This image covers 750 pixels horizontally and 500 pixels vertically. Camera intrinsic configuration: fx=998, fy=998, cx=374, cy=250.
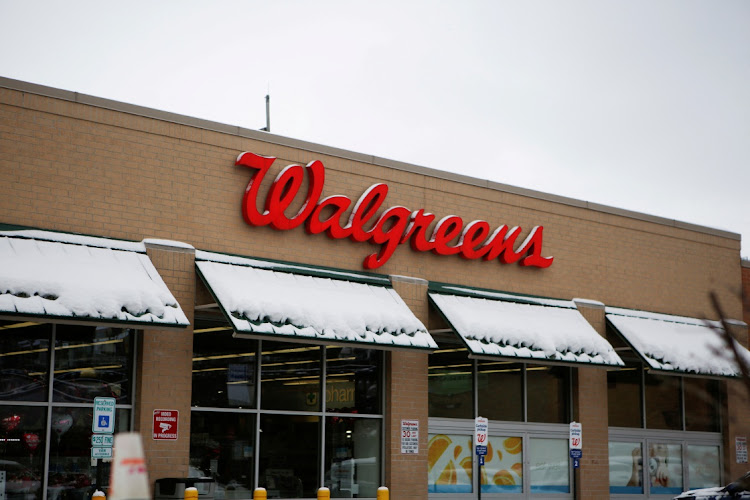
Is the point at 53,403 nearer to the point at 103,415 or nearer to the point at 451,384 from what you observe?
the point at 103,415

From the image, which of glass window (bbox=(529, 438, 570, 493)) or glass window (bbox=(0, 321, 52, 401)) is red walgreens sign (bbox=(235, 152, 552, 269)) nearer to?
glass window (bbox=(529, 438, 570, 493))

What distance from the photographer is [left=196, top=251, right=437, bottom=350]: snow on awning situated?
15.2m

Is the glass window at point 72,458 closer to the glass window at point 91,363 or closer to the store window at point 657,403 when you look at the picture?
the glass window at point 91,363

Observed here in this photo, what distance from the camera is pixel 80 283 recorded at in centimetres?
1390

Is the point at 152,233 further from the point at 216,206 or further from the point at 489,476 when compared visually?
the point at 489,476

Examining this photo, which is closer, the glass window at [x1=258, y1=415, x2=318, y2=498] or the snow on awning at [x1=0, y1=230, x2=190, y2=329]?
the snow on awning at [x1=0, y1=230, x2=190, y2=329]

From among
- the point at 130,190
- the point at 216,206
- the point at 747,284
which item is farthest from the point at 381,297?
the point at 747,284

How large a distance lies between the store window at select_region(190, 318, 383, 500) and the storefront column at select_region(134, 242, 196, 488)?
1.33 feet

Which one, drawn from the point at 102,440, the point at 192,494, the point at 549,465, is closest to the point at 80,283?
the point at 102,440

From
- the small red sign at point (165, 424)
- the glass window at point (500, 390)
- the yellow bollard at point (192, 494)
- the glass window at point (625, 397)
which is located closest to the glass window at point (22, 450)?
the small red sign at point (165, 424)

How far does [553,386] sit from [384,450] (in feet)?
Answer: 15.7

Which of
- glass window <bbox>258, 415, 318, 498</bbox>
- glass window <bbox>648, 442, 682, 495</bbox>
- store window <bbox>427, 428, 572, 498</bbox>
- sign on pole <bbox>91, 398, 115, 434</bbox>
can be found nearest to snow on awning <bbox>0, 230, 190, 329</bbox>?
sign on pole <bbox>91, 398, 115, 434</bbox>

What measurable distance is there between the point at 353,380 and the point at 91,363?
4883 mm

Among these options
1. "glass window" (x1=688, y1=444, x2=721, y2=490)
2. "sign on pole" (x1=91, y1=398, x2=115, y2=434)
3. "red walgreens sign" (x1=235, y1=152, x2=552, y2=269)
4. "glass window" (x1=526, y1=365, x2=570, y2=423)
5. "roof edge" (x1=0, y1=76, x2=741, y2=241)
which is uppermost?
"roof edge" (x1=0, y1=76, x2=741, y2=241)
